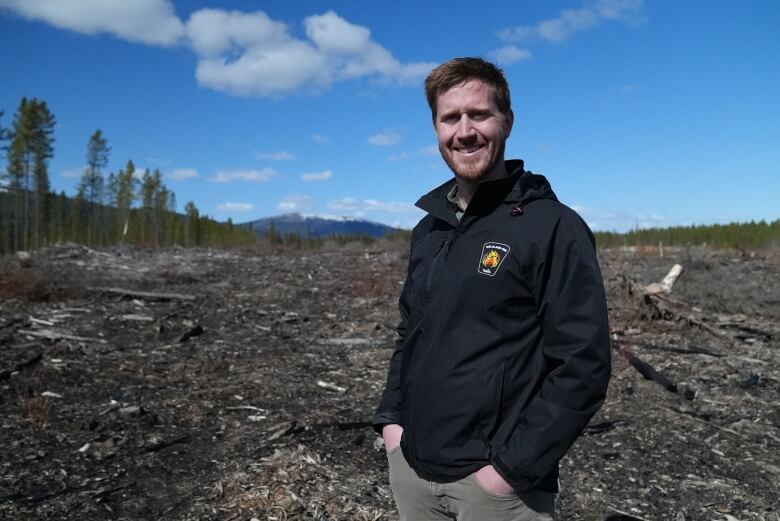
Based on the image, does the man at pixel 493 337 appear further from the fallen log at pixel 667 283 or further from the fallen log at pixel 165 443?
the fallen log at pixel 667 283

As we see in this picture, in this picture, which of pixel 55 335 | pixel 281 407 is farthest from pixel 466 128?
pixel 55 335

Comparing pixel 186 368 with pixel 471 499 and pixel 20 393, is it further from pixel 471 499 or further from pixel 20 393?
pixel 471 499

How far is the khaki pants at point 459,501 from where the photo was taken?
69.1 inches

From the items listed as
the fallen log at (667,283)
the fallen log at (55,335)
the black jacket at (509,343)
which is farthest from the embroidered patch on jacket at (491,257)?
the fallen log at (667,283)

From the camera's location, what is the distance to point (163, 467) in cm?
443

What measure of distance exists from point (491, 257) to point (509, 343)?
29cm

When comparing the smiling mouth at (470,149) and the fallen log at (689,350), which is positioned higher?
the smiling mouth at (470,149)

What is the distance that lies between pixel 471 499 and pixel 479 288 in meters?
0.70

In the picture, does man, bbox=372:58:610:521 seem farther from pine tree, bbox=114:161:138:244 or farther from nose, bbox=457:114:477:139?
pine tree, bbox=114:161:138:244

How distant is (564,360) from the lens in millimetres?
1646

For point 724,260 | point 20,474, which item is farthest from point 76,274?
point 724,260

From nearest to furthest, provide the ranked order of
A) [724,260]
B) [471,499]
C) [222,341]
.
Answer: [471,499] → [222,341] → [724,260]

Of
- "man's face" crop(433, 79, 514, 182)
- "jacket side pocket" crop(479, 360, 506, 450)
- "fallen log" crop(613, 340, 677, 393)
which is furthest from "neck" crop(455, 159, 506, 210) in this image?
"fallen log" crop(613, 340, 677, 393)

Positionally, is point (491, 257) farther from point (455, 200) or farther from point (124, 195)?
point (124, 195)
